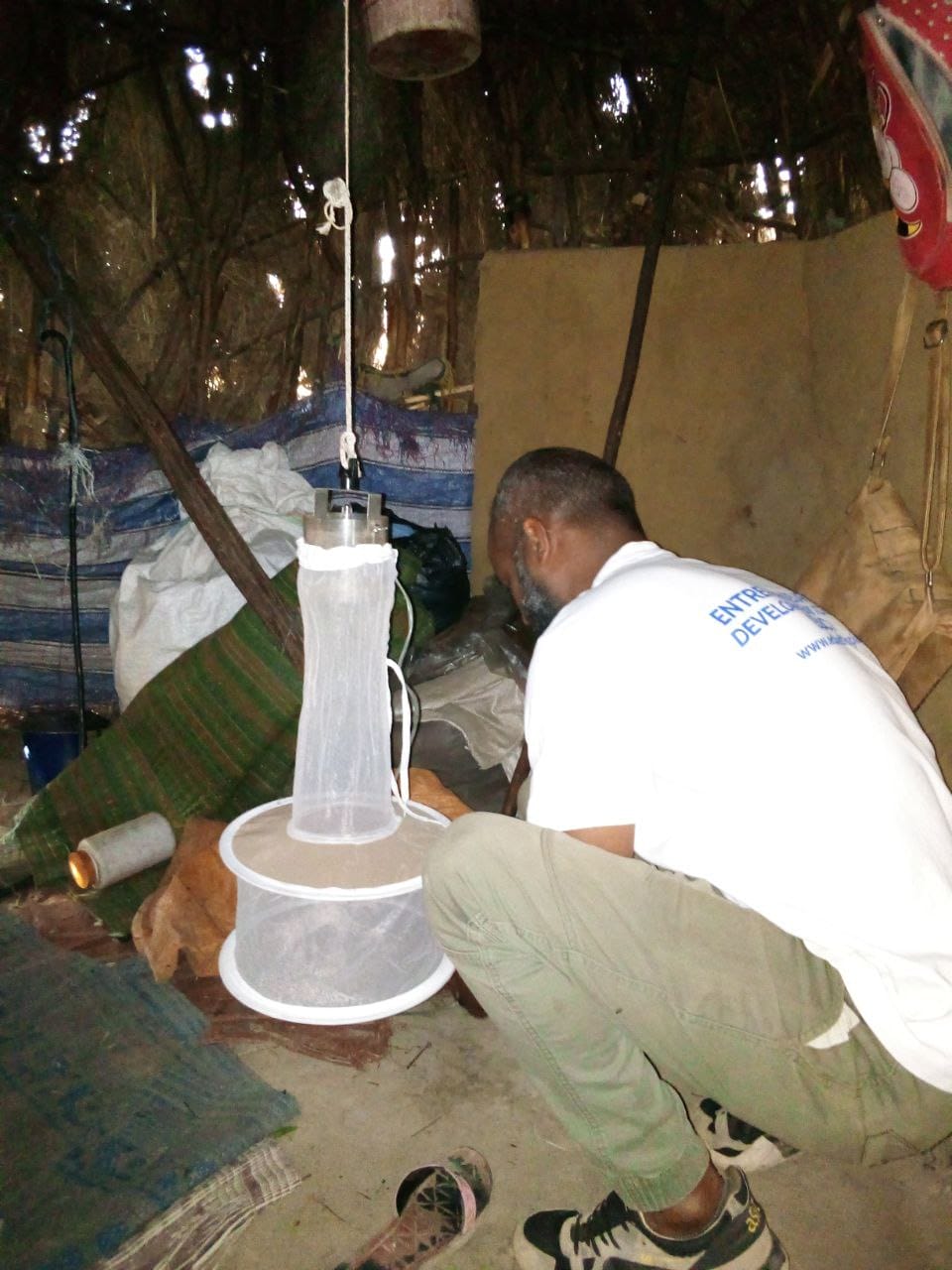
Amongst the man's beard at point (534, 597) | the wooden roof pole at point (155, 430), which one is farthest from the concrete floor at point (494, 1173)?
the wooden roof pole at point (155, 430)

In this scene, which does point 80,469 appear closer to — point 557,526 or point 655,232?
point 655,232

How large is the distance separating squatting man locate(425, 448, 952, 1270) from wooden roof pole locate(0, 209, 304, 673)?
1274 millimetres

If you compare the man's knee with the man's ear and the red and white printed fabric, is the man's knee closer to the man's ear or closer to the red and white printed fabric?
the man's ear

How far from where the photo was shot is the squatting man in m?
1.11

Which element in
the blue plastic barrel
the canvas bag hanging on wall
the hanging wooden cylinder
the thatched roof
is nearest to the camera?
the canvas bag hanging on wall

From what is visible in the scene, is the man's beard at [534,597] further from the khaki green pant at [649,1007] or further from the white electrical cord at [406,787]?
the khaki green pant at [649,1007]

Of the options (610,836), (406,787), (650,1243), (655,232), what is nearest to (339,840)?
(406,787)

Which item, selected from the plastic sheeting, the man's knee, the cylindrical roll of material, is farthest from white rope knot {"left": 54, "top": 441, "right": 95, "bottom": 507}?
the man's knee

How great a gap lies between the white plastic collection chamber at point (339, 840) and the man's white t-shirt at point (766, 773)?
282mm

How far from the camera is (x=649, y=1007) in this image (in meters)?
1.19

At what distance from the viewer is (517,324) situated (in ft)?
11.7

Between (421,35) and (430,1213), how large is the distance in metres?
2.45

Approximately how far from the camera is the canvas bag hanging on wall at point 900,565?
182 centimetres

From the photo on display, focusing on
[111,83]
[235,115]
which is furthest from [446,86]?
[111,83]
